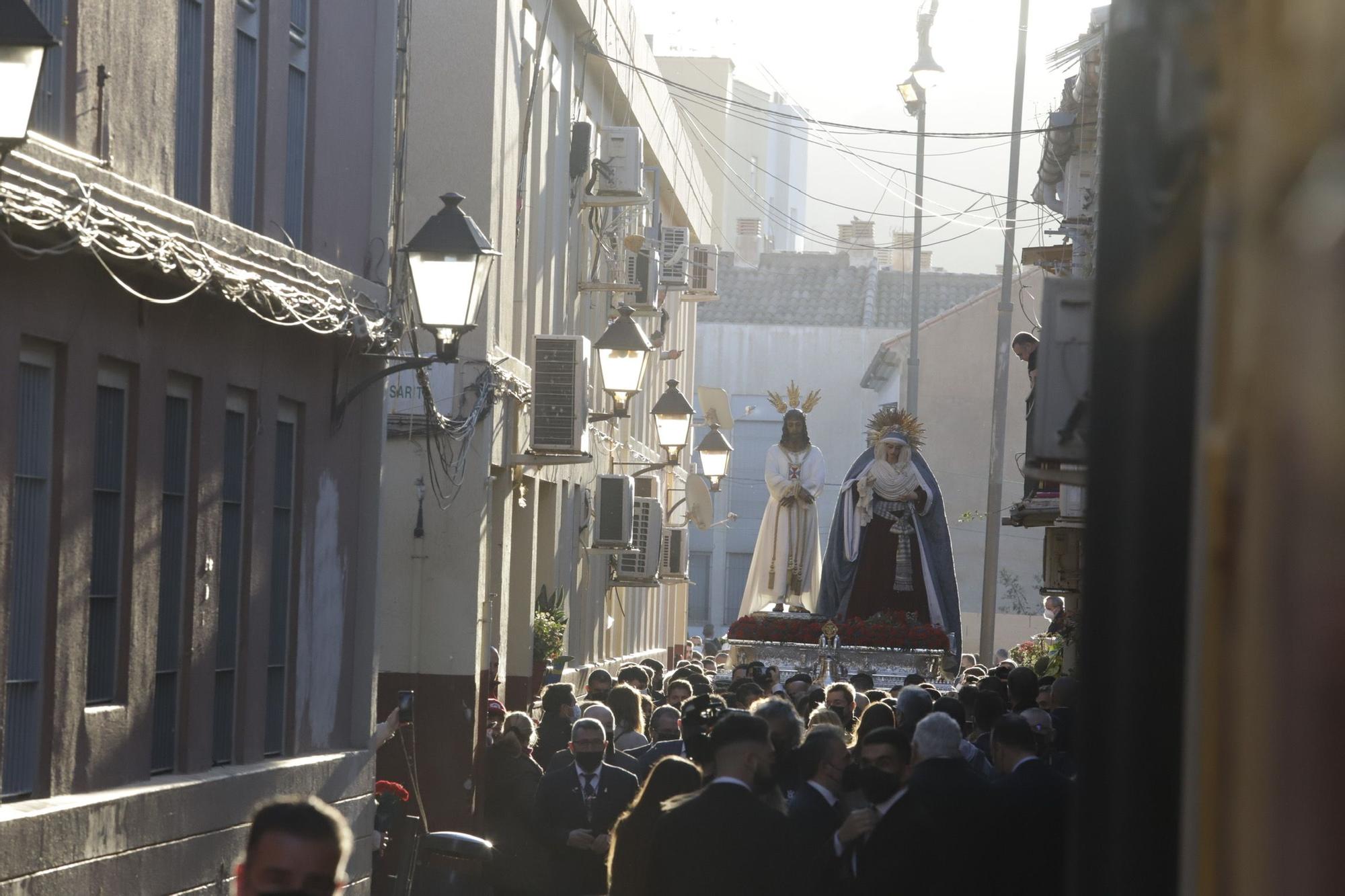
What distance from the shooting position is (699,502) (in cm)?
3253

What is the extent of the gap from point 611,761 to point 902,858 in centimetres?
497

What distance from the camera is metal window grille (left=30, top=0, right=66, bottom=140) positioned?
314 inches

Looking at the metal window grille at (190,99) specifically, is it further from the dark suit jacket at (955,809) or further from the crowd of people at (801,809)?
the dark suit jacket at (955,809)

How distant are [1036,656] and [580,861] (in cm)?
1222

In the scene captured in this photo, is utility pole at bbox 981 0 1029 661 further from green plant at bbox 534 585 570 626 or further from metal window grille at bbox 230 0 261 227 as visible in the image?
metal window grille at bbox 230 0 261 227

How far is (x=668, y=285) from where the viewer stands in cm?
3058

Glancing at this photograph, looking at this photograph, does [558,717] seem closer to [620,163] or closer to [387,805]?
[387,805]

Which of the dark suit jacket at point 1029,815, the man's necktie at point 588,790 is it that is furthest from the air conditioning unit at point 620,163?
the dark suit jacket at point 1029,815

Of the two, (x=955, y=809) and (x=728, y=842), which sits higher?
(x=955, y=809)

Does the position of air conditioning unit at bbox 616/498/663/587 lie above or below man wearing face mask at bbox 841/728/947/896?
→ below

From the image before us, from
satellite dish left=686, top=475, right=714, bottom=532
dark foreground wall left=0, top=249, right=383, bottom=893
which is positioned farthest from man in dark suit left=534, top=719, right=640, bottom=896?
satellite dish left=686, top=475, right=714, bottom=532

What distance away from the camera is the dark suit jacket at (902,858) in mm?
5750

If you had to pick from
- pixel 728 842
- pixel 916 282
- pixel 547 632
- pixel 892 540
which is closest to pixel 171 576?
pixel 728 842

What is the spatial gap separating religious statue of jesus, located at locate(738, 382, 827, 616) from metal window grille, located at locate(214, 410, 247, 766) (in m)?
17.2
